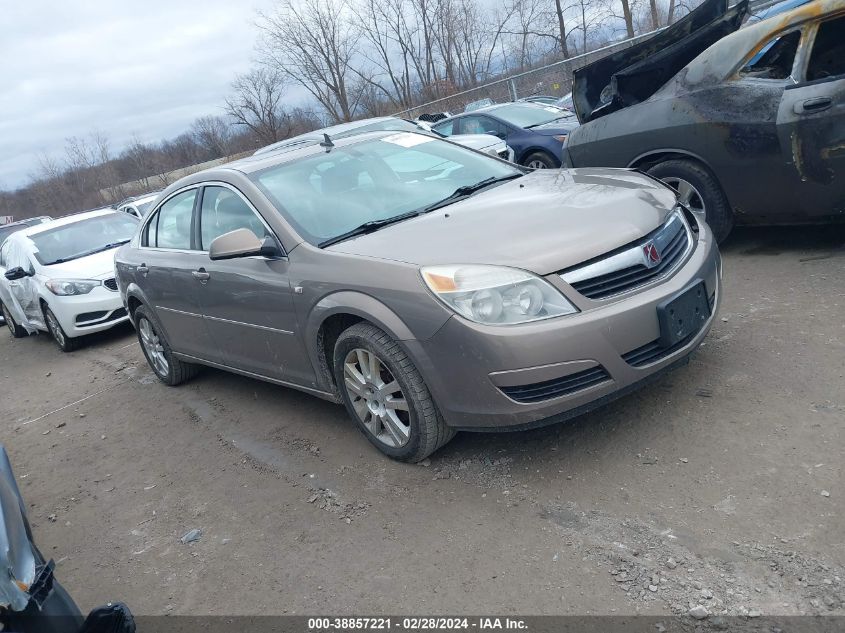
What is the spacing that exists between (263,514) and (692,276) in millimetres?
2450

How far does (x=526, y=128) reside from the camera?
11.6 metres

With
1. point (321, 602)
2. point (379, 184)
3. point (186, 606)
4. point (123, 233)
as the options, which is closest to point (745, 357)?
point (379, 184)

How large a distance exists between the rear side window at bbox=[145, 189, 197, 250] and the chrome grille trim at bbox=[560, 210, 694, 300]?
2.98m

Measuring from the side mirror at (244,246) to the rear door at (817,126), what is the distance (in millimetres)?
3543

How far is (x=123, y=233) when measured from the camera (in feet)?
31.1

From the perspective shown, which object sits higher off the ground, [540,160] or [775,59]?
[775,59]

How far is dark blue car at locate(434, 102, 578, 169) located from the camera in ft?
35.7

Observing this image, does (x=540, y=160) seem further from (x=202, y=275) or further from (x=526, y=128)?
(x=202, y=275)

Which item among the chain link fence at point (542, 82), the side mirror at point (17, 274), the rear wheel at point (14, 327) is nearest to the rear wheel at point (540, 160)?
the side mirror at point (17, 274)

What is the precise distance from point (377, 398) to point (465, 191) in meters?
1.39

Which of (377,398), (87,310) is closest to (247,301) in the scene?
(377,398)

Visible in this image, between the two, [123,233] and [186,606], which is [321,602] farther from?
[123,233]

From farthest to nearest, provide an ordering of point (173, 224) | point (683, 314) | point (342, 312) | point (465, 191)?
point (173, 224) < point (465, 191) < point (342, 312) < point (683, 314)

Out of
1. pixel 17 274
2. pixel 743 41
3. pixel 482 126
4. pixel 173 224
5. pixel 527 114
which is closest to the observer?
pixel 743 41
